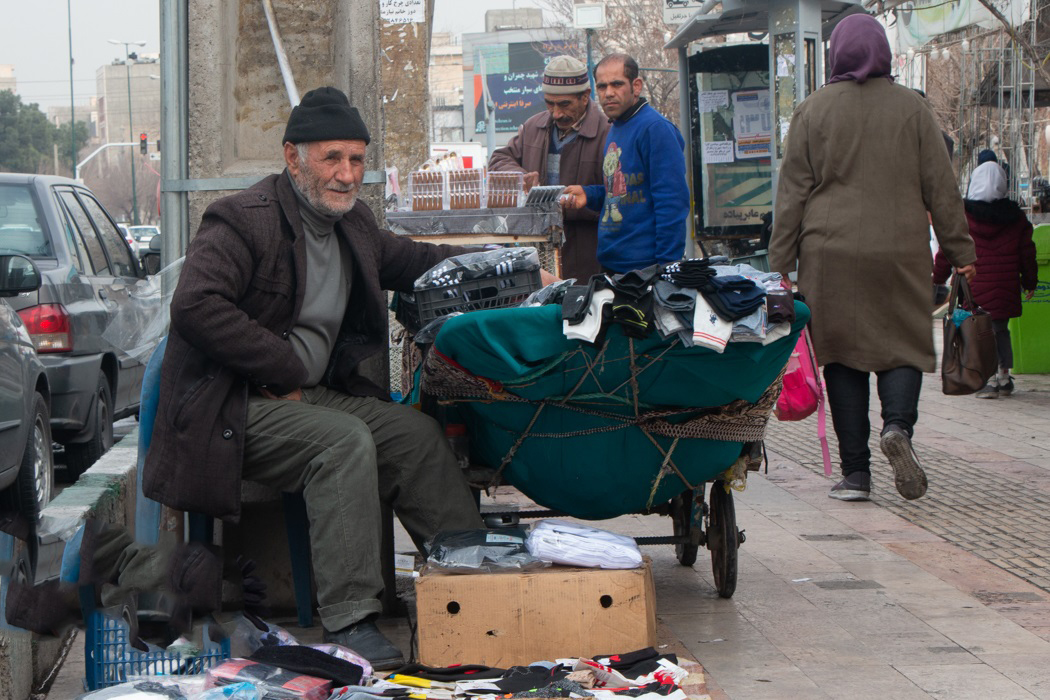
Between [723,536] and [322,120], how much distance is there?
1.93 meters

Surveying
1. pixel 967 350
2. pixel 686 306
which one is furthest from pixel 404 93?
pixel 686 306

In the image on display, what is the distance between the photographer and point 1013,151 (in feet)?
47.6

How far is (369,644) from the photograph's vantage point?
3900 millimetres

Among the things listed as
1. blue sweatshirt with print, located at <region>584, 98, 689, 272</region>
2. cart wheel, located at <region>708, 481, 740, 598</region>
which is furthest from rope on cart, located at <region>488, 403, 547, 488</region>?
blue sweatshirt with print, located at <region>584, 98, 689, 272</region>

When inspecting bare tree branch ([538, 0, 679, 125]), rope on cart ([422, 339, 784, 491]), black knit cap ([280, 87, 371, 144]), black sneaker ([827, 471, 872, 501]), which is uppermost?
bare tree branch ([538, 0, 679, 125])

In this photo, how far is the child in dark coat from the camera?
10000 mm

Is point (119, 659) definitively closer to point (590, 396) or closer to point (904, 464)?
point (590, 396)

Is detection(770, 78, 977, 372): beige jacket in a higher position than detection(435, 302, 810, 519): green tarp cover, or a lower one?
higher

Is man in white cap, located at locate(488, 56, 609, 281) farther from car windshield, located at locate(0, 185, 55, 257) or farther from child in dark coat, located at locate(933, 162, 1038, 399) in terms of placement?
child in dark coat, located at locate(933, 162, 1038, 399)

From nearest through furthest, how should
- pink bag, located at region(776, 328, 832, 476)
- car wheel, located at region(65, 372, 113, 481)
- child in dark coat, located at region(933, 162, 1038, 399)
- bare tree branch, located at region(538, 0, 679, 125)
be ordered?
pink bag, located at region(776, 328, 832, 476) < car wheel, located at region(65, 372, 113, 481) < child in dark coat, located at region(933, 162, 1038, 399) < bare tree branch, located at region(538, 0, 679, 125)

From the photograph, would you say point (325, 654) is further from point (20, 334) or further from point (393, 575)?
point (20, 334)

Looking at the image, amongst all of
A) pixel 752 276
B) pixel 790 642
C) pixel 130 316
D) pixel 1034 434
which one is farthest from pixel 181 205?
pixel 1034 434

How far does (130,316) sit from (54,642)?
111 cm

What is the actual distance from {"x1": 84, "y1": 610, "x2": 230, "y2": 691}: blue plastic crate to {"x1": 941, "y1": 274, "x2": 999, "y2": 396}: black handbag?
5.30 m
